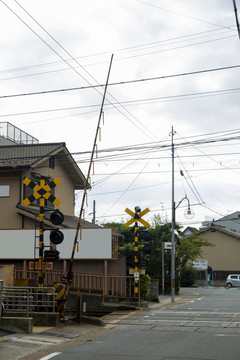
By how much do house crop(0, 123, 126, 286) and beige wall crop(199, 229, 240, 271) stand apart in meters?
30.3

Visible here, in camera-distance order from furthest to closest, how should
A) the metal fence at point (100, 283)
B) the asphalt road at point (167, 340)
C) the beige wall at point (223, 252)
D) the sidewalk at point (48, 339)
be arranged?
the beige wall at point (223, 252) → the metal fence at point (100, 283) → the sidewalk at point (48, 339) → the asphalt road at point (167, 340)

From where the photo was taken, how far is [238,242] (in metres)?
61.4

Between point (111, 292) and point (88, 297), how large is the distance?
2976 mm

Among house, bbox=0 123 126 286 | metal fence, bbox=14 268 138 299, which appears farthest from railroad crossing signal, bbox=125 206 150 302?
house, bbox=0 123 126 286

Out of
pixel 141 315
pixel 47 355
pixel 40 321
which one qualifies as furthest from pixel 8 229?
pixel 47 355

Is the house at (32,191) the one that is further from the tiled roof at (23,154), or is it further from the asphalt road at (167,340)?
the asphalt road at (167,340)

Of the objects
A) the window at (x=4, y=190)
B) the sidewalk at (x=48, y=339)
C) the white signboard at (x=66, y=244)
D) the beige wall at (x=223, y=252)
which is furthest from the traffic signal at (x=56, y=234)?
the beige wall at (x=223, y=252)

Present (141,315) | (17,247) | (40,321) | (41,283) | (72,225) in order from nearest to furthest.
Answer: (40,321), (41,283), (141,315), (17,247), (72,225)

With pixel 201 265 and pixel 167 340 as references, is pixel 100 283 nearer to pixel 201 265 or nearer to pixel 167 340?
pixel 167 340

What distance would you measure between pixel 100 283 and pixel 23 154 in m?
11.7

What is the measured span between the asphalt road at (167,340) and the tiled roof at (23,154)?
43.0 feet

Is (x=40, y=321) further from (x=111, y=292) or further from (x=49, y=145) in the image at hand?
(x=49, y=145)

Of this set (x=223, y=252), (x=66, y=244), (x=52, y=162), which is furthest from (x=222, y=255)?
(x=66, y=244)

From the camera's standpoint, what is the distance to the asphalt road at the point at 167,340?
11000 millimetres
